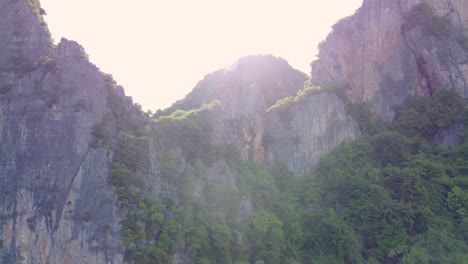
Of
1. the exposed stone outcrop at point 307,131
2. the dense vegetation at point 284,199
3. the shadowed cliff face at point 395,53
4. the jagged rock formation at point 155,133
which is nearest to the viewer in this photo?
the jagged rock formation at point 155,133

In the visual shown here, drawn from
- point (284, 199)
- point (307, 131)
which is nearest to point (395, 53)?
point (307, 131)

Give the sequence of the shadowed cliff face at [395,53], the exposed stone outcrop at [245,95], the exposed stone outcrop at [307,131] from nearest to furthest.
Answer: the exposed stone outcrop at [245,95]
the exposed stone outcrop at [307,131]
the shadowed cliff face at [395,53]

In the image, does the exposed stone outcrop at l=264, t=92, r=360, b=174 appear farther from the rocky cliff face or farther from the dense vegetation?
the rocky cliff face

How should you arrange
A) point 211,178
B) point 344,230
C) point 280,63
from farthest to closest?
1. point 280,63
2. point 211,178
3. point 344,230

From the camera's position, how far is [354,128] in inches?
1454

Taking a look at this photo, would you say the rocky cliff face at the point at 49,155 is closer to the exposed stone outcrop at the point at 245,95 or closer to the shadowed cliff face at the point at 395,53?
the exposed stone outcrop at the point at 245,95

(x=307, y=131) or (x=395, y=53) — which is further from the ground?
(x=395, y=53)

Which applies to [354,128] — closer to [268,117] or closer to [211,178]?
[268,117]

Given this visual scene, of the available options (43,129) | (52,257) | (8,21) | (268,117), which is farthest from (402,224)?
(8,21)

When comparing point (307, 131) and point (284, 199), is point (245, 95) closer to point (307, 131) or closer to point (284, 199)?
point (307, 131)

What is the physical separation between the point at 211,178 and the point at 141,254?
728 centimetres

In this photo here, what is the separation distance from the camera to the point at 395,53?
130 feet

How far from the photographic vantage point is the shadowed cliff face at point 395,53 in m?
38.2

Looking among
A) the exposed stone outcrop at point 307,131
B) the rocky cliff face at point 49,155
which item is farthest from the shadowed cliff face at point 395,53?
the rocky cliff face at point 49,155
